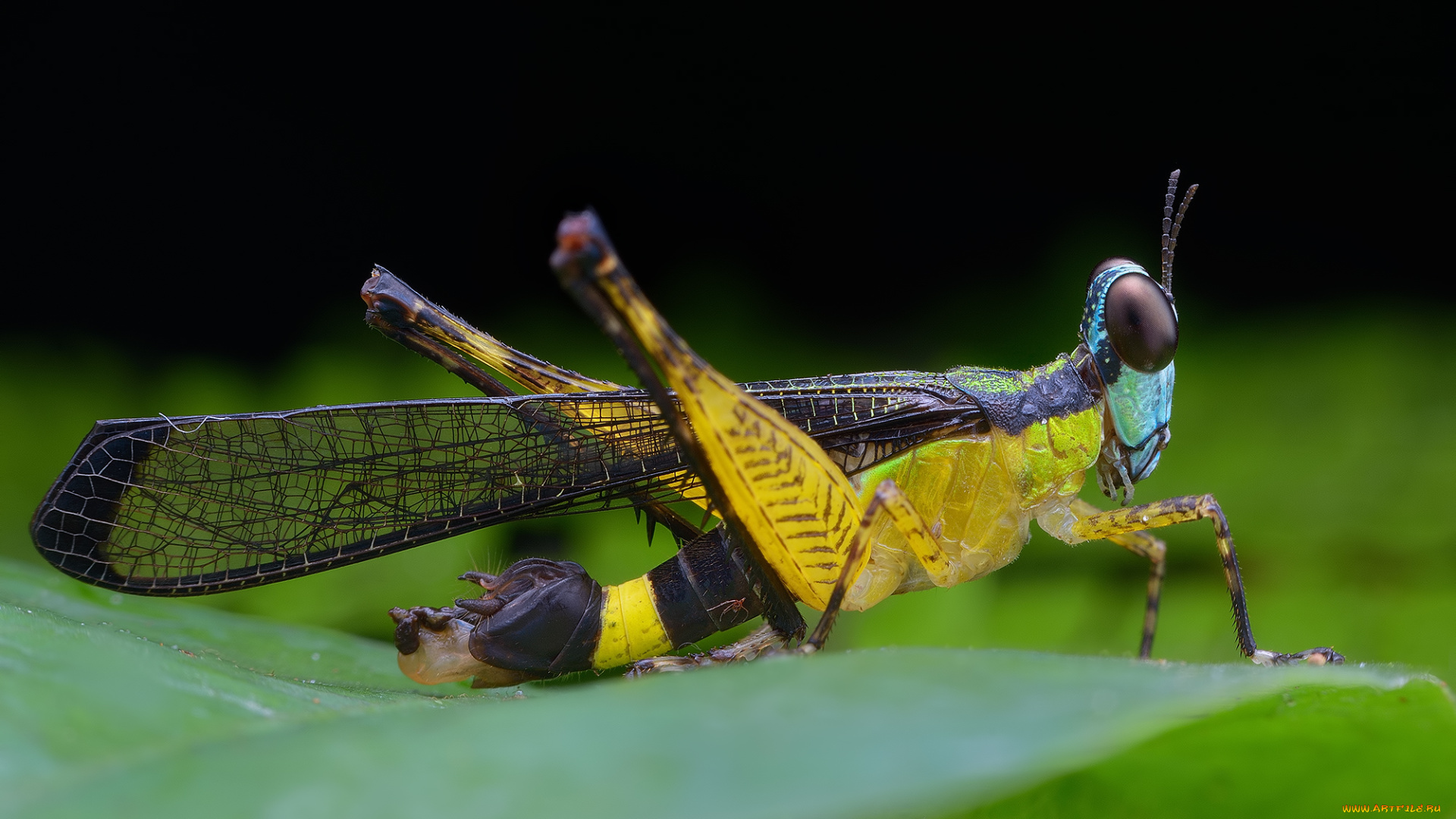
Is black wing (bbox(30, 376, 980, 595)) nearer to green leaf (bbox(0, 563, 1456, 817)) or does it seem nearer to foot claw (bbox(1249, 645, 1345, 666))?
green leaf (bbox(0, 563, 1456, 817))

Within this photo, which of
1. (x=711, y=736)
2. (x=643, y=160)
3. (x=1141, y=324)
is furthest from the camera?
(x=643, y=160)

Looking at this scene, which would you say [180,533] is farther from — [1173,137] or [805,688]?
[1173,137]

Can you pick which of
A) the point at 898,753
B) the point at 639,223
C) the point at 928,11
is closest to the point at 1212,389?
the point at 928,11

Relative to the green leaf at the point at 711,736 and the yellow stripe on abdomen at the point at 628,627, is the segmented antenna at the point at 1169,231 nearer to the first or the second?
the green leaf at the point at 711,736

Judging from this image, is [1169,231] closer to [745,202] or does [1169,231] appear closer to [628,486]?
[628,486]

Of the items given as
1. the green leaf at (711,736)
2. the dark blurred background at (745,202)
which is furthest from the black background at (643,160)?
the green leaf at (711,736)

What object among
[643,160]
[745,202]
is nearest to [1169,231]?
[745,202]
